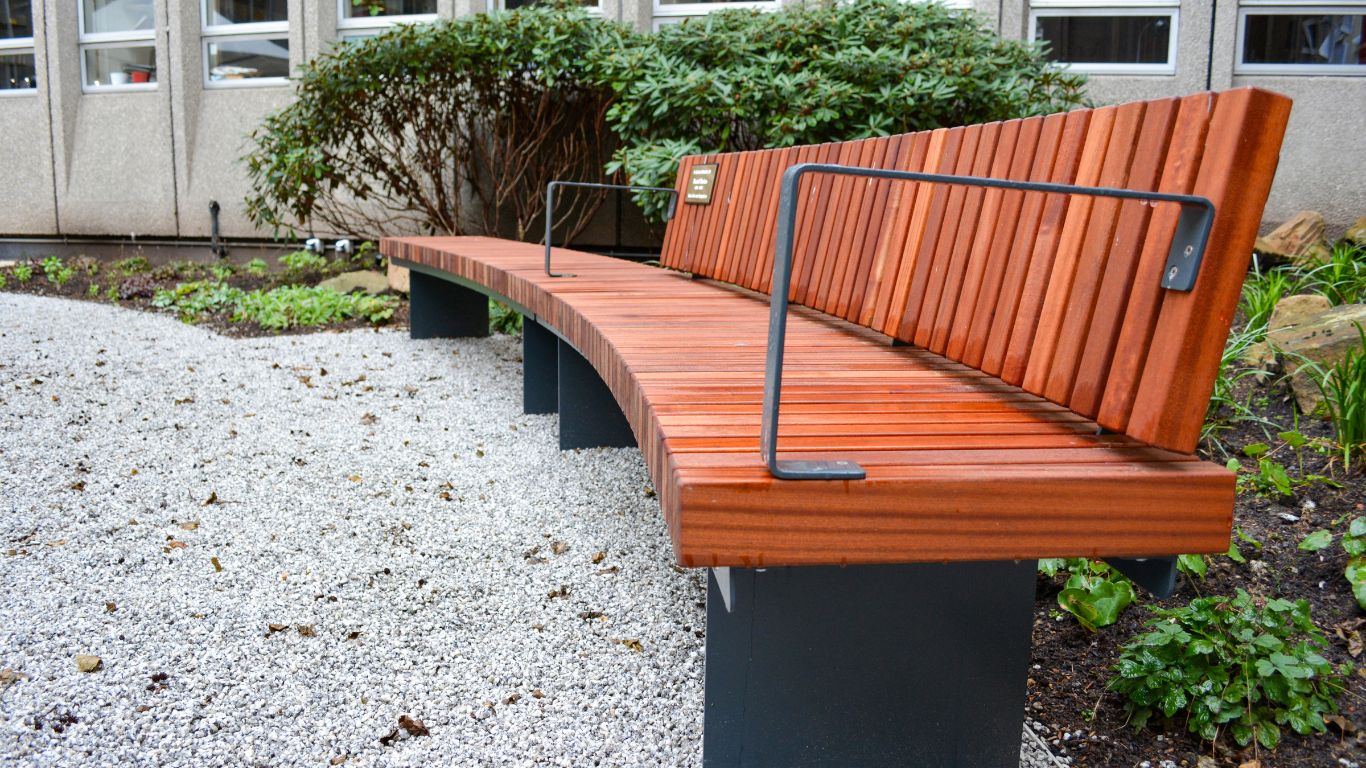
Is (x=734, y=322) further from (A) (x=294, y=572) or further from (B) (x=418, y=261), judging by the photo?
(B) (x=418, y=261)

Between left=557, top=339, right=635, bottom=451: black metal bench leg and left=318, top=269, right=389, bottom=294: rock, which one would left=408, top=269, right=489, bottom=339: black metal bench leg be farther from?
left=557, top=339, right=635, bottom=451: black metal bench leg

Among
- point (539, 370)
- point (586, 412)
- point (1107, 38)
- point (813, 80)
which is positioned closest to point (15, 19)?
point (813, 80)

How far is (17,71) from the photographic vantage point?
11.8m

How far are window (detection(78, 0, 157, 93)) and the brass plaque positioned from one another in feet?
28.0

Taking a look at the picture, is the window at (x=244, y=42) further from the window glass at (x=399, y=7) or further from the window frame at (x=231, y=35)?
the window glass at (x=399, y=7)

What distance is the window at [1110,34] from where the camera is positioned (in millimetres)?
8133

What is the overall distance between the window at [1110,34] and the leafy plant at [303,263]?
6124mm

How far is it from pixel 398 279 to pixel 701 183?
14.2 feet

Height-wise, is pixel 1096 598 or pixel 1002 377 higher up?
pixel 1002 377

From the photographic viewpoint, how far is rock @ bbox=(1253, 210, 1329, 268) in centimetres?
654

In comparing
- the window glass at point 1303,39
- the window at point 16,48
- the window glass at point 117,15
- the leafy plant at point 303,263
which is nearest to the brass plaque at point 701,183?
the leafy plant at point 303,263

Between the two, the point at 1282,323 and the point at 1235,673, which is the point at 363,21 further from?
the point at 1235,673

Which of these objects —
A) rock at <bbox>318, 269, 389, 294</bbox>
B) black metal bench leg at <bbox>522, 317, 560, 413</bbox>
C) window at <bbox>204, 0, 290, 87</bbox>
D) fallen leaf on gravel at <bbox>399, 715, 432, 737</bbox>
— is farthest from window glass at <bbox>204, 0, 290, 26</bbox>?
fallen leaf on gravel at <bbox>399, 715, 432, 737</bbox>

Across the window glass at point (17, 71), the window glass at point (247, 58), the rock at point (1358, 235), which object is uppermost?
the window glass at point (247, 58)
